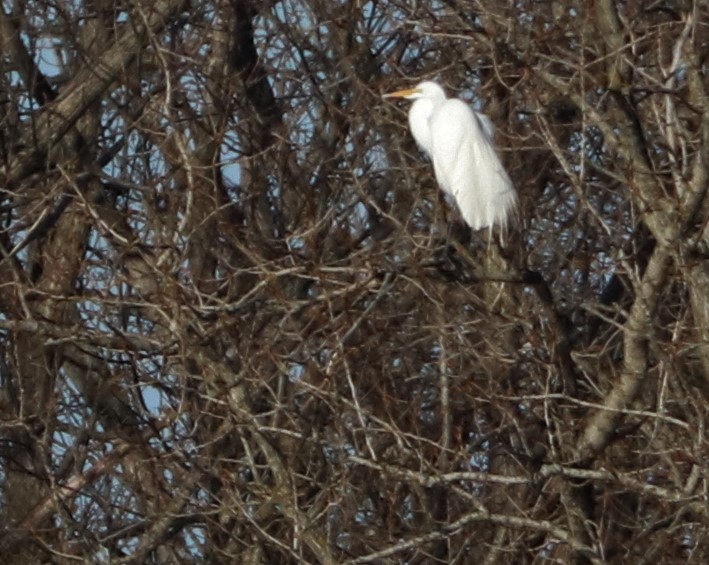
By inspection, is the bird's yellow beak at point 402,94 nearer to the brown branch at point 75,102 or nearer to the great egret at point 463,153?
the great egret at point 463,153

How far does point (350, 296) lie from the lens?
6570 millimetres

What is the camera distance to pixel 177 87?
8781 mm

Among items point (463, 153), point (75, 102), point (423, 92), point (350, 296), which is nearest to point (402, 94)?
point (423, 92)

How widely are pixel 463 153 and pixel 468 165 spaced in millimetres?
80

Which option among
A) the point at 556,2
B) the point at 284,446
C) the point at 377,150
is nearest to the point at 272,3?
the point at 377,150

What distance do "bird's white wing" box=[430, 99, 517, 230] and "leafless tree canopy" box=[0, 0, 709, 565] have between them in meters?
0.13

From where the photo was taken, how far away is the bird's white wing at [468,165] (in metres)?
8.06

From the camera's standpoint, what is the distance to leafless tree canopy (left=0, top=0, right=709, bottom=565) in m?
5.83

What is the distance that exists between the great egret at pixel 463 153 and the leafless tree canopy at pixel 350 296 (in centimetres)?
14

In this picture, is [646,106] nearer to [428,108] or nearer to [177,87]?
[428,108]

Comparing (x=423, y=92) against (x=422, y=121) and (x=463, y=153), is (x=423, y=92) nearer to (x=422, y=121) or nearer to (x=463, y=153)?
(x=422, y=121)

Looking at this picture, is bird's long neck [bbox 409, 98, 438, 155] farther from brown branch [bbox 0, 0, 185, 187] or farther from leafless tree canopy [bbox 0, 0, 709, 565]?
brown branch [bbox 0, 0, 185, 187]

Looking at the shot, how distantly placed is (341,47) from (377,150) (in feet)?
2.64

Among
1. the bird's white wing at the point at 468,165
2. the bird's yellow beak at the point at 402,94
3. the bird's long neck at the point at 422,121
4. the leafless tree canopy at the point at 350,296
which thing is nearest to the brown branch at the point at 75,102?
the leafless tree canopy at the point at 350,296
